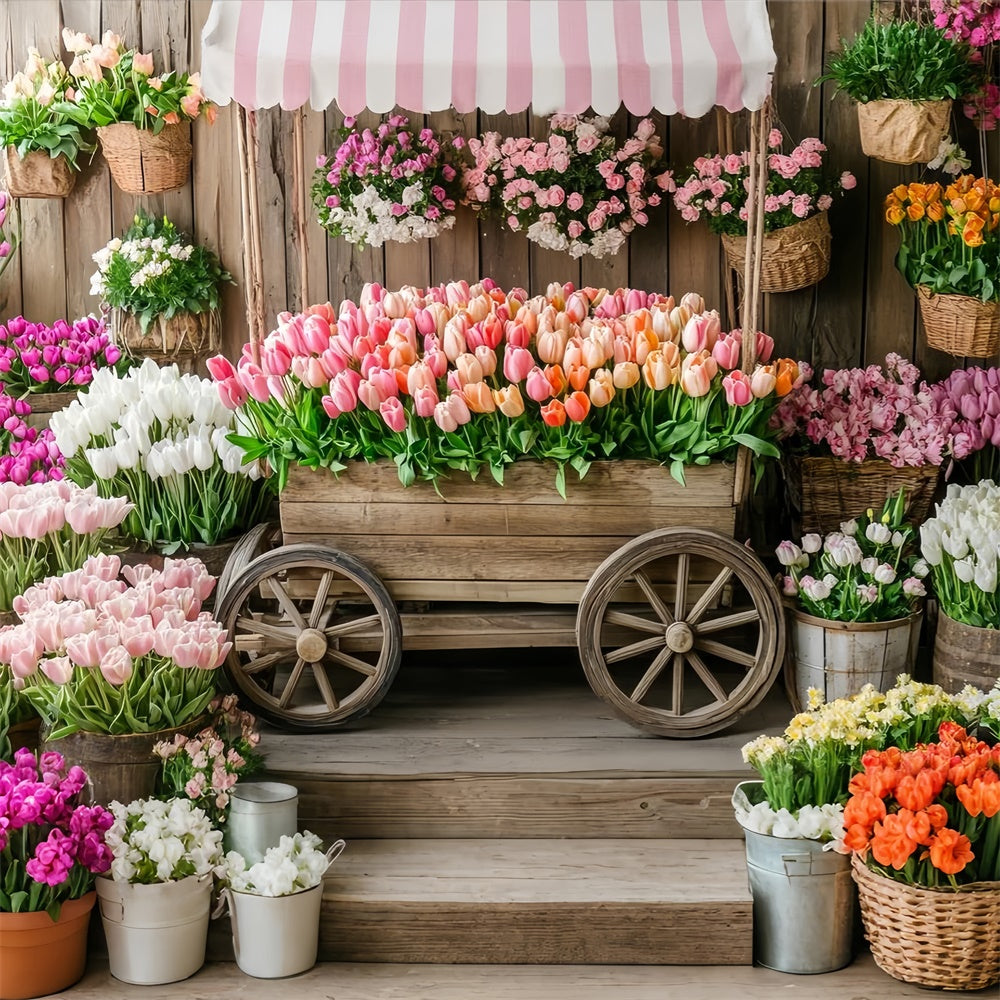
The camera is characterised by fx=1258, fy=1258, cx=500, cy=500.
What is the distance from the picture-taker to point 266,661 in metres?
3.33

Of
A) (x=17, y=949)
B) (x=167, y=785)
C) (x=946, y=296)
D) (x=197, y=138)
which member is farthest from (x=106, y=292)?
(x=946, y=296)

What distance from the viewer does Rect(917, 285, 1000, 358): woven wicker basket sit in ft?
12.6

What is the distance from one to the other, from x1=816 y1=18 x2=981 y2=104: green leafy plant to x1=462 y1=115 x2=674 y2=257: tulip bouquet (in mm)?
728

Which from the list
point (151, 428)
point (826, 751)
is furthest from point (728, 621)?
point (151, 428)

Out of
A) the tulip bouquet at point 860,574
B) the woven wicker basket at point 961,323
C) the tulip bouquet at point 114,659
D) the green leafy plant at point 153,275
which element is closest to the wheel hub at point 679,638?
the tulip bouquet at point 860,574

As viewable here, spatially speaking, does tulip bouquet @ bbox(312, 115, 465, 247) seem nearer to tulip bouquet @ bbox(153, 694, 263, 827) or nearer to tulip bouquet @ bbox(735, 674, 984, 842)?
tulip bouquet @ bbox(153, 694, 263, 827)

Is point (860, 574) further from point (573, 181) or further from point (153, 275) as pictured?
point (153, 275)

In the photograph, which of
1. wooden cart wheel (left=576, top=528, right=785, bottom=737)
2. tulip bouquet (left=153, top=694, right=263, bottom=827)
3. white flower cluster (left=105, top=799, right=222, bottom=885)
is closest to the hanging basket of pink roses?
wooden cart wheel (left=576, top=528, right=785, bottom=737)

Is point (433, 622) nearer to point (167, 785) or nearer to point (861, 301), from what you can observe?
point (167, 785)

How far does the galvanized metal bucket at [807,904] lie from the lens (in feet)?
9.26

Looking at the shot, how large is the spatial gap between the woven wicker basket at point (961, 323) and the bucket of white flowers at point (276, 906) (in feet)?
8.16

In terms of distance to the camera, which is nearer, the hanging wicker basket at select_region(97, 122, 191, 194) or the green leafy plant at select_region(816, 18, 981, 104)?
the green leafy plant at select_region(816, 18, 981, 104)

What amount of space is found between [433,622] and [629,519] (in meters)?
0.60

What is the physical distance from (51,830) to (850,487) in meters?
2.60
